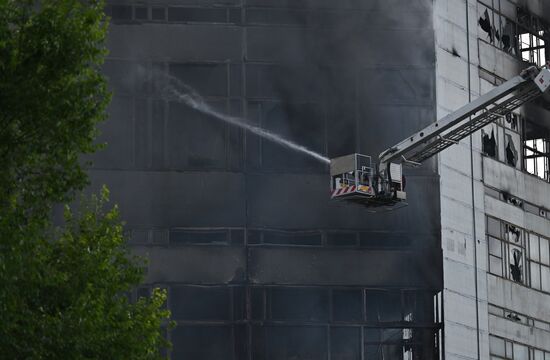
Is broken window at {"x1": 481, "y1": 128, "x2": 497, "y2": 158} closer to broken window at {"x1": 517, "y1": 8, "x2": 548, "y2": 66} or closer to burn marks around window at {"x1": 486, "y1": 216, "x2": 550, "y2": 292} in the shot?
burn marks around window at {"x1": 486, "y1": 216, "x2": 550, "y2": 292}

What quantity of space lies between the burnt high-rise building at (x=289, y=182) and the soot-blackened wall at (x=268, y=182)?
5cm

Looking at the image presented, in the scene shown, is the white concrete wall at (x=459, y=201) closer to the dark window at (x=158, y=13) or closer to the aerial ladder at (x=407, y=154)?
the aerial ladder at (x=407, y=154)

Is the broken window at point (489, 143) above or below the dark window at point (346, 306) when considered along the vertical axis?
above

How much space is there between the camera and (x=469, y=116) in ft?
195

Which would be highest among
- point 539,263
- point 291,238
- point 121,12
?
point 121,12

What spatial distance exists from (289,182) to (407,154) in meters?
5.03

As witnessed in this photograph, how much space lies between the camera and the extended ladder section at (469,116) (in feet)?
192

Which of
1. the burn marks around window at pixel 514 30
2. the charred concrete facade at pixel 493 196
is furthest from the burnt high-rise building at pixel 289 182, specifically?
the burn marks around window at pixel 514 30

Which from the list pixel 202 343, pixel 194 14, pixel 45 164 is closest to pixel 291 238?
pixel 202 343

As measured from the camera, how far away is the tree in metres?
31.5

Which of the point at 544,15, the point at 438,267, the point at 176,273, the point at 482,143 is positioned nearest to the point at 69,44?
the point at 176,273

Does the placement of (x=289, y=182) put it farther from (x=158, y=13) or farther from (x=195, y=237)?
(x=158, y=13)

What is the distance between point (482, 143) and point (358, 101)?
707cm

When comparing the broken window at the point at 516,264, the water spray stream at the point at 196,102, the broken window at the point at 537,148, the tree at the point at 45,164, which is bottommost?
the tree at the point at 45,164
